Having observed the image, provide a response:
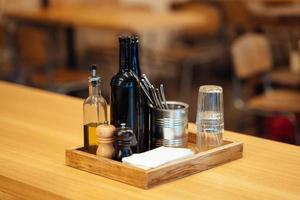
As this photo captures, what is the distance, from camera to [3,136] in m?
1.57

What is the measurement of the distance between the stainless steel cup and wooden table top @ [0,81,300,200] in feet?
0.37

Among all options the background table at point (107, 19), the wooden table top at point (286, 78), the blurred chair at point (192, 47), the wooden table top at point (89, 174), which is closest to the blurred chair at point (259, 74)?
the wooden table top at point (286, 78)

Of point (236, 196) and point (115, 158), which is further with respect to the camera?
point (115, 158)

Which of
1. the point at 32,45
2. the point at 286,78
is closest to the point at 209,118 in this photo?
the point at 286,78

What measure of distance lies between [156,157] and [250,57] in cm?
232

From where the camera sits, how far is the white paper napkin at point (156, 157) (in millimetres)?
1222

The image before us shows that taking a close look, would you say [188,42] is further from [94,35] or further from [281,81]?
[281,81]

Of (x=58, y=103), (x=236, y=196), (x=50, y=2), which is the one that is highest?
(x=50, y=2)

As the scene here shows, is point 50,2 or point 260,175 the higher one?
point 50,2

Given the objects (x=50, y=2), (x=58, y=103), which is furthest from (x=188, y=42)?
(x=58, y=103)

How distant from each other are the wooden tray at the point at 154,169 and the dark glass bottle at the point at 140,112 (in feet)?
0.34

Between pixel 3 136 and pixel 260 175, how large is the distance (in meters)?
0.67

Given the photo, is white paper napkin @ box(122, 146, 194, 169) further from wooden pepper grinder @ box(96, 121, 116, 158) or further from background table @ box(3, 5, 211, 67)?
background table @ box(3, 5, 211, 67)

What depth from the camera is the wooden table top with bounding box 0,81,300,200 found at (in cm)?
117
